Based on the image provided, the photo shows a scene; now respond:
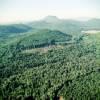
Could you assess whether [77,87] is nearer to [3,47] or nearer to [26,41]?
[3,47]

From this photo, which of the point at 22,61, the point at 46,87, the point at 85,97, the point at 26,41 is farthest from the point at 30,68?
the point at 26,41

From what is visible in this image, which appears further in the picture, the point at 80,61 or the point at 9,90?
the point at 80,61

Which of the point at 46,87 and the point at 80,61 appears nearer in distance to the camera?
the point at 46,87

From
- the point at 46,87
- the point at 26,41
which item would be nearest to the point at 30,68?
the point at 46,87

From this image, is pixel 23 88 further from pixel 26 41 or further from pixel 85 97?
pixel 26 41

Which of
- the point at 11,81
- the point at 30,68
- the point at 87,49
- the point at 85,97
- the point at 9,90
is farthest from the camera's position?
the point at 87,49

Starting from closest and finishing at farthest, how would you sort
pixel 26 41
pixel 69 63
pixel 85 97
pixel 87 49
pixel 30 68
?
pixel 85 97 → pixel 30 68 → pixel 69 63 → pixel 87 49 → pixel 26 41

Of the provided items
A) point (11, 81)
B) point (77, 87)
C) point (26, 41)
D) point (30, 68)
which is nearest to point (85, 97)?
point (77, 87)

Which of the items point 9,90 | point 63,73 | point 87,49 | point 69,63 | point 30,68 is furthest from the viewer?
point 87,49

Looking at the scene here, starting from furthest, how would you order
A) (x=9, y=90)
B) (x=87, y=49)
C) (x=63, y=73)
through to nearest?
(x=87, y=49) → (x=63, y=73) → (x=9, y=90)
